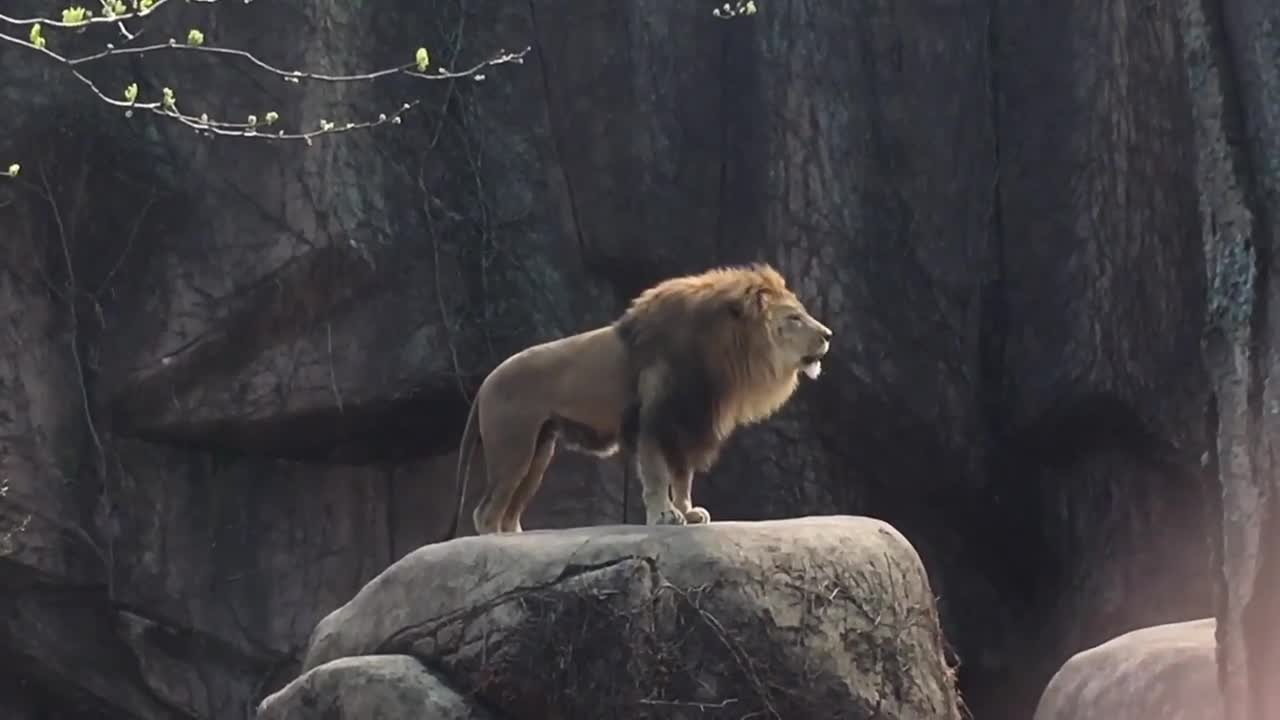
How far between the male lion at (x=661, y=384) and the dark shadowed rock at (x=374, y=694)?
1.03 metres

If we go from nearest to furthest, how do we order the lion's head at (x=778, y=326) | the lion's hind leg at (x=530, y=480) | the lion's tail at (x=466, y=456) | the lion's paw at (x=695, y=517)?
1. the lion's paw at (x=695, y=517)
2. the lion's head at (x=778, y=326)
3. the lion's hind leg at (x=530, y=480)
4. the lion's tail at (x=466, y=456)

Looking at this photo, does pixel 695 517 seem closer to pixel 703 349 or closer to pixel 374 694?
pixel 703 349

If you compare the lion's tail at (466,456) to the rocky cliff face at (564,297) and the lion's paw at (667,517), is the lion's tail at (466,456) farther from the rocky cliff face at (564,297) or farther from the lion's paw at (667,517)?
the rocky cliff face at (564,297)

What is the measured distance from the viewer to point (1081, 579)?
26.3ft

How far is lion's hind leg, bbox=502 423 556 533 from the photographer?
545 cm

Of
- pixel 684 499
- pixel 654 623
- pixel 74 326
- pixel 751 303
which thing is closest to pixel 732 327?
pixel 751 303

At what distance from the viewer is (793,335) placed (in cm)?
530

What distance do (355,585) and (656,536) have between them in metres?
3.92

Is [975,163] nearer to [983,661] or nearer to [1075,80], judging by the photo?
[1075,80]

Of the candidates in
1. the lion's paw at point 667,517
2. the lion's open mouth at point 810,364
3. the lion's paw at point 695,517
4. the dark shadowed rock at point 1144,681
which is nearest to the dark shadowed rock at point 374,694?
the lion's paw at point 667,517

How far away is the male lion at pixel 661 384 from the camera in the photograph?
5.12 metres

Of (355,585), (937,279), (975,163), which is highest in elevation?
(975,163)

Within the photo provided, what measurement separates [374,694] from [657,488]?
1.18 meters

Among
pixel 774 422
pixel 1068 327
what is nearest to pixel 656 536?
pixel 774 422
